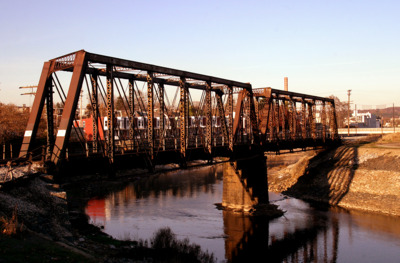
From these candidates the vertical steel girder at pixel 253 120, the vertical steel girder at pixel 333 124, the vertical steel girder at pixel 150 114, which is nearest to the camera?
the vertical steel girder at pixel 150 114

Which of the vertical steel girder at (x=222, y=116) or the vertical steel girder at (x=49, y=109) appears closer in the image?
the vertical steel girder at (x=49, y=109)

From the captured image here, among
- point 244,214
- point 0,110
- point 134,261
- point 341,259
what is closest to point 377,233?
point 341,259

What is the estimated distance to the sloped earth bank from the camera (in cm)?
4266

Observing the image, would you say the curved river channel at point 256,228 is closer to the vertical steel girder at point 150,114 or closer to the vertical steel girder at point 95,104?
the vertical steel girder at point 150,114

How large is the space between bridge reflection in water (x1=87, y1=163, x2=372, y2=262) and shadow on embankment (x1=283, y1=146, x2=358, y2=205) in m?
3.90

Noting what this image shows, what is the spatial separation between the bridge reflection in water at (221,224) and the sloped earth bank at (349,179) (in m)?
4.91

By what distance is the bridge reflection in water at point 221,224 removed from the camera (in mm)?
28156

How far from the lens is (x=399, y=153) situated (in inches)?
2003

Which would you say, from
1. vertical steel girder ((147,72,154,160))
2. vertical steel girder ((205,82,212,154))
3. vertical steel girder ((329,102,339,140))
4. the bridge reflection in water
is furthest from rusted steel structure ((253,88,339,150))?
vertical steel girder ((147,72,154,160))

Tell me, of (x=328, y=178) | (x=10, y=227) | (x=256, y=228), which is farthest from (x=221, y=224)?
(x=328, y=178)

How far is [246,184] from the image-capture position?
40.8 metres

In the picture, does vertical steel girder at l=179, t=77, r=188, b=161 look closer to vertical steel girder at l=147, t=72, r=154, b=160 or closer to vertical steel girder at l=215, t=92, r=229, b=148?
vertical steel girder at l=147, t=72, r=154, b=160

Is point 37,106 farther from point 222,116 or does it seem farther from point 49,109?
point 222,116

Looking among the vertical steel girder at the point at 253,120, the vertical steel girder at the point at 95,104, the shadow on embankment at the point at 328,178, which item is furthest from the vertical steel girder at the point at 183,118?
the shadow on embankment at the point at 328,178
